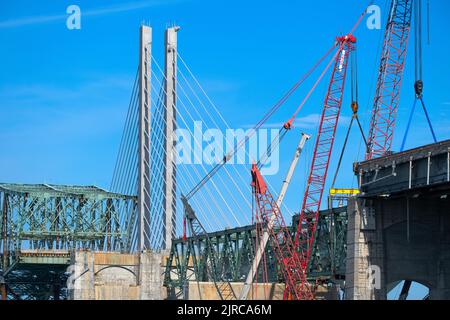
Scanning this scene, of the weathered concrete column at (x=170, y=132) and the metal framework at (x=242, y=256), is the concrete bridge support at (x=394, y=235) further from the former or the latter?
the weathered concrete column at (x=170, y=132)

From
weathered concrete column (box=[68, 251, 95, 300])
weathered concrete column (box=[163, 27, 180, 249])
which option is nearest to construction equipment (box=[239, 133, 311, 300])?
weathered concrete column (box=[163, 27, 180, 249])

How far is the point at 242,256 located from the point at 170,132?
17.6 m

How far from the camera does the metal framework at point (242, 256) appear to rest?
93688 millimetres

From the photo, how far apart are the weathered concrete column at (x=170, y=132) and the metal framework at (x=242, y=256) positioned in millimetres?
4595

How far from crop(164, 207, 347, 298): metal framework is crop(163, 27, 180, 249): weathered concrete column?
460 centimetres

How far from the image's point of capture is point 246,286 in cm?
10656

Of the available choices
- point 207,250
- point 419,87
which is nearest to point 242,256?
point 207,250

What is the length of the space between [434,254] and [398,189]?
35.1ft

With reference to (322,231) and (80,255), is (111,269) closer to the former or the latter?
(80,255)

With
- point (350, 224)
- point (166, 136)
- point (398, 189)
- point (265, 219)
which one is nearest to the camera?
point (398, 189)

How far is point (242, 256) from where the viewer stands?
395ft

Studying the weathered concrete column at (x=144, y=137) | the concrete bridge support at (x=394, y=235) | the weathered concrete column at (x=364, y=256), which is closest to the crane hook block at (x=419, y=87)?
the concrete bridge support at (x=394, y=235)

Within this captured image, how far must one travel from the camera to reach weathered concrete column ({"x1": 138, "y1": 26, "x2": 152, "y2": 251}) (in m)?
124

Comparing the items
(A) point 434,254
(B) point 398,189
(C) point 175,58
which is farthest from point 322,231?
(C) point 175,58
